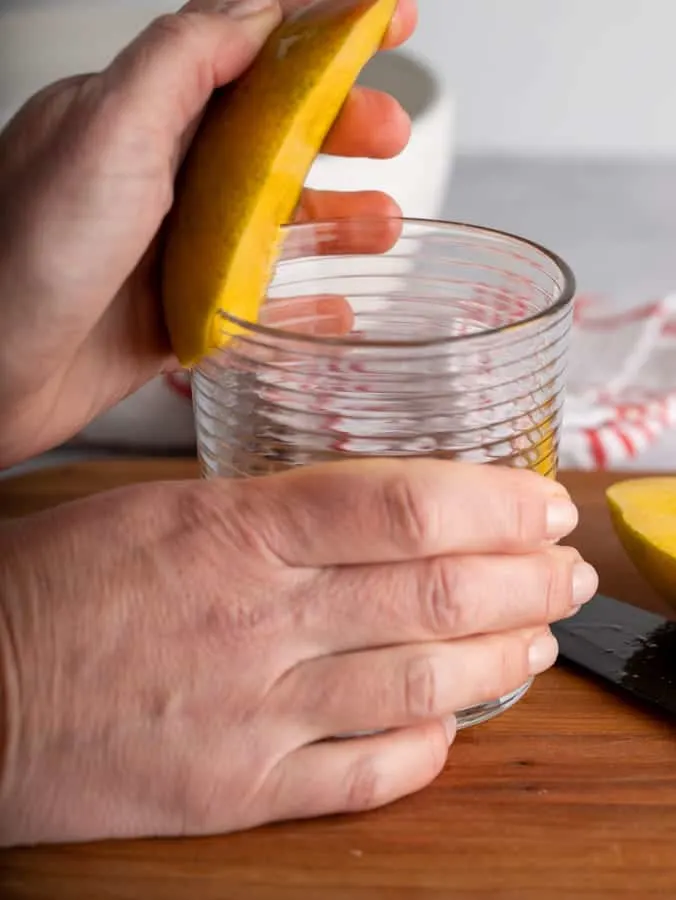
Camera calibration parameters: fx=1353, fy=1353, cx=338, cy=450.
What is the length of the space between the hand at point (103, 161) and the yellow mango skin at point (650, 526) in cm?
22

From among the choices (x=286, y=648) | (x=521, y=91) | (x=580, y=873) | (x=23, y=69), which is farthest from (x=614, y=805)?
(x=521, y=91)

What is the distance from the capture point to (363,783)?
0.54 m

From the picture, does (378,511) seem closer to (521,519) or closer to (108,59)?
(521,519)

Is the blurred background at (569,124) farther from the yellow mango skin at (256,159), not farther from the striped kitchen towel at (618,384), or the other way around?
the yellow mango skin at (256,159)

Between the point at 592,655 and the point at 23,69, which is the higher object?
A: the point at 23,69

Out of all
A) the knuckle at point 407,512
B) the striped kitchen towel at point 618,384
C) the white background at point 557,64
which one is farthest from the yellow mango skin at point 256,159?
the white background at point 557,64

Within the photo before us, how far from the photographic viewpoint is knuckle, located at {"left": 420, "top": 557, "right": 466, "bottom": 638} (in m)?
0.52

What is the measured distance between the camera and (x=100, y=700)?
51 cm

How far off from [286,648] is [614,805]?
0.16 metres

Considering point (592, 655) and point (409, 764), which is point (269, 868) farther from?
point (592, 655)

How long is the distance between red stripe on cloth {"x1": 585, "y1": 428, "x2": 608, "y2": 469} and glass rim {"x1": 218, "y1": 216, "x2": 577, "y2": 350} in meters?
0.43

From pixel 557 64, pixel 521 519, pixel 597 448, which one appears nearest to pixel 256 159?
pixel 521 519

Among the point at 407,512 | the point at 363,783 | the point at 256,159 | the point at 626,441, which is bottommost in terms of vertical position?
the point at 626,441

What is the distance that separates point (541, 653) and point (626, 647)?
0.33ft
